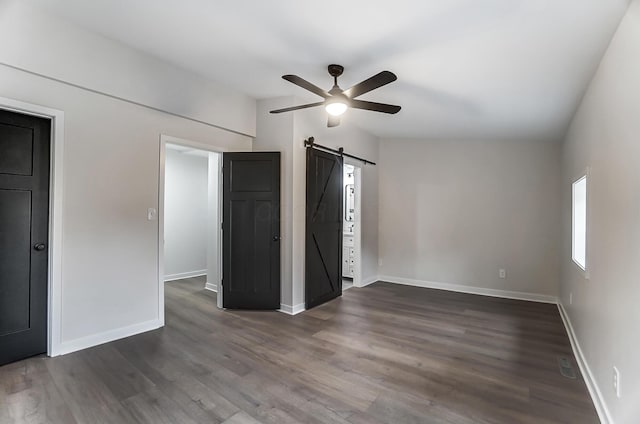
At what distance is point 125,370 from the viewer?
2.48 metres

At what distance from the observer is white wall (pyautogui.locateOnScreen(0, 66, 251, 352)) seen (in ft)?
8.95

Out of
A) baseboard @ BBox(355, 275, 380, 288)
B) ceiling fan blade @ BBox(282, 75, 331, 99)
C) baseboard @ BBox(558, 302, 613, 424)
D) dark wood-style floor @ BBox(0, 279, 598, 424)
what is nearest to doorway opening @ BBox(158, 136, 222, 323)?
dark wood-style floor @ BBox(0, 279, 598, 424)

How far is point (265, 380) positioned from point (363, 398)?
29.6 inches

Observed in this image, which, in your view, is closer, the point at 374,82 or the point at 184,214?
the point at 374,82

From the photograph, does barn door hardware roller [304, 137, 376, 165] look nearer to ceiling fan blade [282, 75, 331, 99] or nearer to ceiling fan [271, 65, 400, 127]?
ceiling fan [271, 65, 400, 127]

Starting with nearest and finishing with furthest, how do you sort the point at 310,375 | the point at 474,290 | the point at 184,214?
the point at 310,375 < the point at 474,290 < the point at 184,214

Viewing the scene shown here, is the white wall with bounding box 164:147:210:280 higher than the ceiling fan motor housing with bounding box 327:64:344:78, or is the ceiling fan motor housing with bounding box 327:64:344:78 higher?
the ceiling fan motor housing with bounding box 327:64:344:78

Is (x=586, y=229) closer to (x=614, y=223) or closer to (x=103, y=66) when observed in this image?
(x=614, y=223)

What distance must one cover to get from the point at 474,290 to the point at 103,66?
5.75m

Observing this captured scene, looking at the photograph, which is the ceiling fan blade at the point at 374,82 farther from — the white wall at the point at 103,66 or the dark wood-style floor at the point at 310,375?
the dark wood-style floor at the point at 310,375

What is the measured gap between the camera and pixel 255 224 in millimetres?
4023

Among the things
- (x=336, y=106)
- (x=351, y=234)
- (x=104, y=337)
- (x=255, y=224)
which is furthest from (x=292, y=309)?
(x=336, y=106)

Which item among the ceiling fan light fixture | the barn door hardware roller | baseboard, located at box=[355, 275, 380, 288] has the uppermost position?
the ceiling fan light fixture

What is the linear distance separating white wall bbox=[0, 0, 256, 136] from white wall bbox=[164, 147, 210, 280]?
266 centimetres
